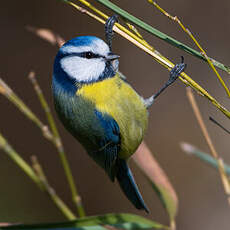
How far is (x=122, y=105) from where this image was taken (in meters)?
2.04

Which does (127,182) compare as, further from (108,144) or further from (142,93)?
(142,93)

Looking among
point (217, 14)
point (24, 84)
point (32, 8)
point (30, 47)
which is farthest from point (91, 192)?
point (217, 14)

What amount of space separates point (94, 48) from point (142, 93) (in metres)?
2.23

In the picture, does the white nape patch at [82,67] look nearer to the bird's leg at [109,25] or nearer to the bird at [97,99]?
the bird at [97,99]

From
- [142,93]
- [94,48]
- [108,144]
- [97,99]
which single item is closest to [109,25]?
[94,48]

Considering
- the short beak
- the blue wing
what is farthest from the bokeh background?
the short beak

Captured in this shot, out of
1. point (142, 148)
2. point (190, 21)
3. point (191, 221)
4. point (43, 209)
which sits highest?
point (190, 21)

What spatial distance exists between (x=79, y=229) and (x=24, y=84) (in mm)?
2487

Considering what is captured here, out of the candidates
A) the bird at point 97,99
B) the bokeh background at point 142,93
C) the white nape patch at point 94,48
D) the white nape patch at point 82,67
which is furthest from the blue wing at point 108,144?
the bokeh background at point 142,93

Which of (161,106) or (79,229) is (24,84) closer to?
(161,106)

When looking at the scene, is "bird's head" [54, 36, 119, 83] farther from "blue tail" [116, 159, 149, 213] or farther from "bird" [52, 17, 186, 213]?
"blue tail" [116, 159, 149, 213]

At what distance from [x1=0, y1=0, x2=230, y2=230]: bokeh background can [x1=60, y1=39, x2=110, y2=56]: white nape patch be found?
1.89m

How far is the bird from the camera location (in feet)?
6.51

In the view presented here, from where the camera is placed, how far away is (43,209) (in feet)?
12.1
